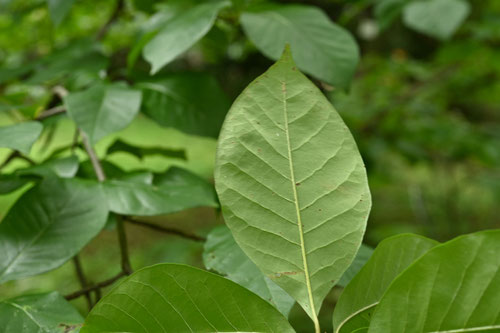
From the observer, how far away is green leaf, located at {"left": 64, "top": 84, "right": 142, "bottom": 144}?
513 mm

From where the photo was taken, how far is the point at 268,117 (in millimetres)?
298

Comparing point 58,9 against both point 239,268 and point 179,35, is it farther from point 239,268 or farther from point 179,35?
point 239,268

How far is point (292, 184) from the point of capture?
0.29 meters

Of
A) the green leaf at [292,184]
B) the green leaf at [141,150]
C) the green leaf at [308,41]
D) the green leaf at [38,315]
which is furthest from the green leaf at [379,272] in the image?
the green leaf at [141,150]

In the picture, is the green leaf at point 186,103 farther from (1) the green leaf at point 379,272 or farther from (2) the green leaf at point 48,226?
(1) the green leaf at point 379,272

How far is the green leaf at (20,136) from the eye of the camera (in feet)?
1.34

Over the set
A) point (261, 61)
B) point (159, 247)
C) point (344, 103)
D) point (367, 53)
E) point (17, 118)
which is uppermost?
point (17, 118)

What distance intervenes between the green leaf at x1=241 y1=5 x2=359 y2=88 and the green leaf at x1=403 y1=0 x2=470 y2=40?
0.99ft

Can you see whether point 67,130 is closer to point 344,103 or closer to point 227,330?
point 344,103

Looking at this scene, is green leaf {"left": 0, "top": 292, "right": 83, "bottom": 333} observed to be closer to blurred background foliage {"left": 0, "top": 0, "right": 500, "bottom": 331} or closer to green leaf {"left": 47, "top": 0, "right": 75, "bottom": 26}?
blurred background foliage {"left": 0, "top": 0, "right": 500, "bottom": 331}

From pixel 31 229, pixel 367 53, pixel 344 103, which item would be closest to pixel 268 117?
pixel 31 229

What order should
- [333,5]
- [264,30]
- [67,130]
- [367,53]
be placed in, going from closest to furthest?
[264,30] → [333,5] → [367,53] → [67,130]

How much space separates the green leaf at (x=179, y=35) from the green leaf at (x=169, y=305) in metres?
0.31

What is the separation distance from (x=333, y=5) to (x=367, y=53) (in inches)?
41.2
